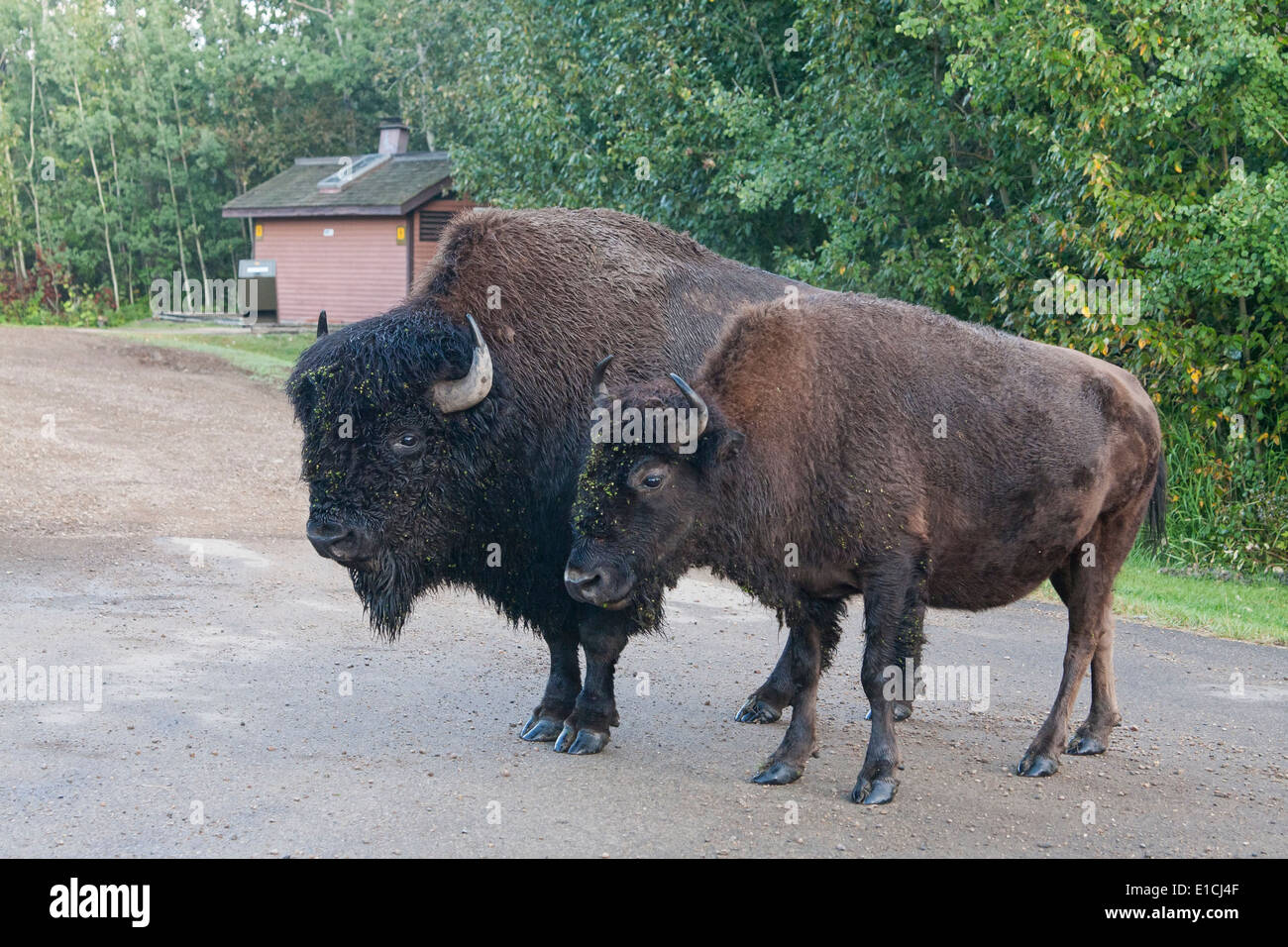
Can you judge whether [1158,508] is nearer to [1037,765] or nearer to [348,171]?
[1037,765]

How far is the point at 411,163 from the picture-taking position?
37500 mm

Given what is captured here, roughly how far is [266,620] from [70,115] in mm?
44795

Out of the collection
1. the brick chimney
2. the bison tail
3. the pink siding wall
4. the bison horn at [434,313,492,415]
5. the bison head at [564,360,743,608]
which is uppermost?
the brick chimney

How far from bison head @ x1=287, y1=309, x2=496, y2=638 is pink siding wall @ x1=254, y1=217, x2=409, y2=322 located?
28339 mm

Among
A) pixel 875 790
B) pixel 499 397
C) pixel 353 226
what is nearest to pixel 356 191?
pixel 353 226

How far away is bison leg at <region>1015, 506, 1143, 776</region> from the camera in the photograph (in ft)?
21.7

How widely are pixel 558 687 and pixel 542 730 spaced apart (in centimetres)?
26

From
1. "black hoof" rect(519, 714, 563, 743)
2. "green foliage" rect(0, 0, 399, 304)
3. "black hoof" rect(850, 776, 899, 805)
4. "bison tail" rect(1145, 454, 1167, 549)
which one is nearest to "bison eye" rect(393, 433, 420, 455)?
"black hoof" rect(519, 714, 563, 743)

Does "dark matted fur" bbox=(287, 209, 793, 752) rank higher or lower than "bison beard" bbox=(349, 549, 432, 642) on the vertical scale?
higher

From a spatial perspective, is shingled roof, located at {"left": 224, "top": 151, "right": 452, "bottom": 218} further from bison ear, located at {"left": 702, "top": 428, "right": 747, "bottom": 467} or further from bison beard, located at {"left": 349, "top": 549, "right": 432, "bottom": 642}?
bison ear, located at {"left": 702, "top": 428, "right": 747, "bottom": 467}

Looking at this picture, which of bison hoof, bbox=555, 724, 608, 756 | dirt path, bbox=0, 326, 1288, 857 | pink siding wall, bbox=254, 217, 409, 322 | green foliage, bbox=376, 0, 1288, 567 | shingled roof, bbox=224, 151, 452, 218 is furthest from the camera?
pink siding wall, bbox=254, 217, 409, 322

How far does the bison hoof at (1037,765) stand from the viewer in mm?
6270

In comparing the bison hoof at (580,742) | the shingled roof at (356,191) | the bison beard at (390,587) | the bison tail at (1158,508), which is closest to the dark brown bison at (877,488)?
the bison tail at (1158,508)

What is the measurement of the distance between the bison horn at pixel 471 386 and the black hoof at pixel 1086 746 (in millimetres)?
3537
